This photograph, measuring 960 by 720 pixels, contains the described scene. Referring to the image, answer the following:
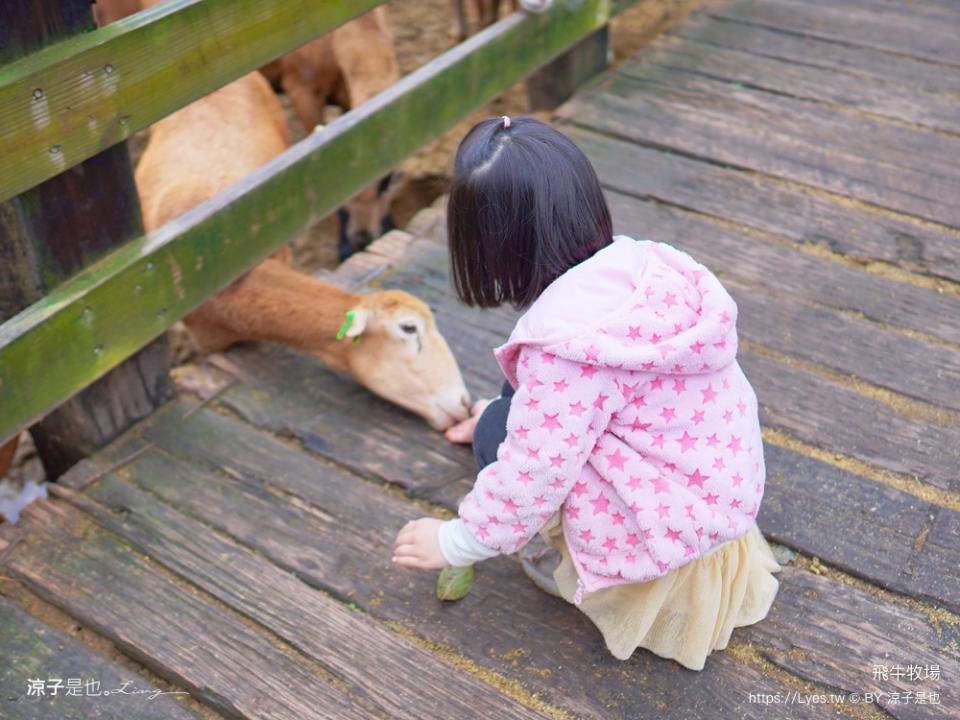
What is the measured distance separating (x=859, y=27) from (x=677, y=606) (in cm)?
362

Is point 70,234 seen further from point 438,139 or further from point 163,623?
point 438,139

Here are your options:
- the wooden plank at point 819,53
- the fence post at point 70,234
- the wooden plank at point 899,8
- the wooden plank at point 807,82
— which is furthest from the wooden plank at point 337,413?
the wooden plank at point 899,8

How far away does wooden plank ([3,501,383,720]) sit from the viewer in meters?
2.17

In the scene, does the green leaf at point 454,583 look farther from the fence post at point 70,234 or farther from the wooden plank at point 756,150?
the wooden plank at point 756,150

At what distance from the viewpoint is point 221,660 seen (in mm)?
2248

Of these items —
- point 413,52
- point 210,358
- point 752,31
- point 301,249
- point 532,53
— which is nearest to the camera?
point 210,358

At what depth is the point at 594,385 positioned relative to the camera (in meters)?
1.80

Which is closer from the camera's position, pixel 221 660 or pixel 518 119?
pixel 518 119

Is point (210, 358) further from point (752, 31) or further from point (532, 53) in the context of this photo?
point (752, 31)

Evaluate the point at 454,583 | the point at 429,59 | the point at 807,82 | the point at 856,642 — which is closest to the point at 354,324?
the point at 454,583

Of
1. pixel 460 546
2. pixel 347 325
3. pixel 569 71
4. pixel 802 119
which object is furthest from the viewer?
pixel 569 71

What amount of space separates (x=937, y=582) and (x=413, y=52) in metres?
4.95

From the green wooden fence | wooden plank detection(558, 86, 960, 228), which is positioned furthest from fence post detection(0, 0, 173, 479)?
wooden plank detection(558, 86, 960, 228)

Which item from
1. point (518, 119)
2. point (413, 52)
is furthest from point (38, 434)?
point (413, 52)
